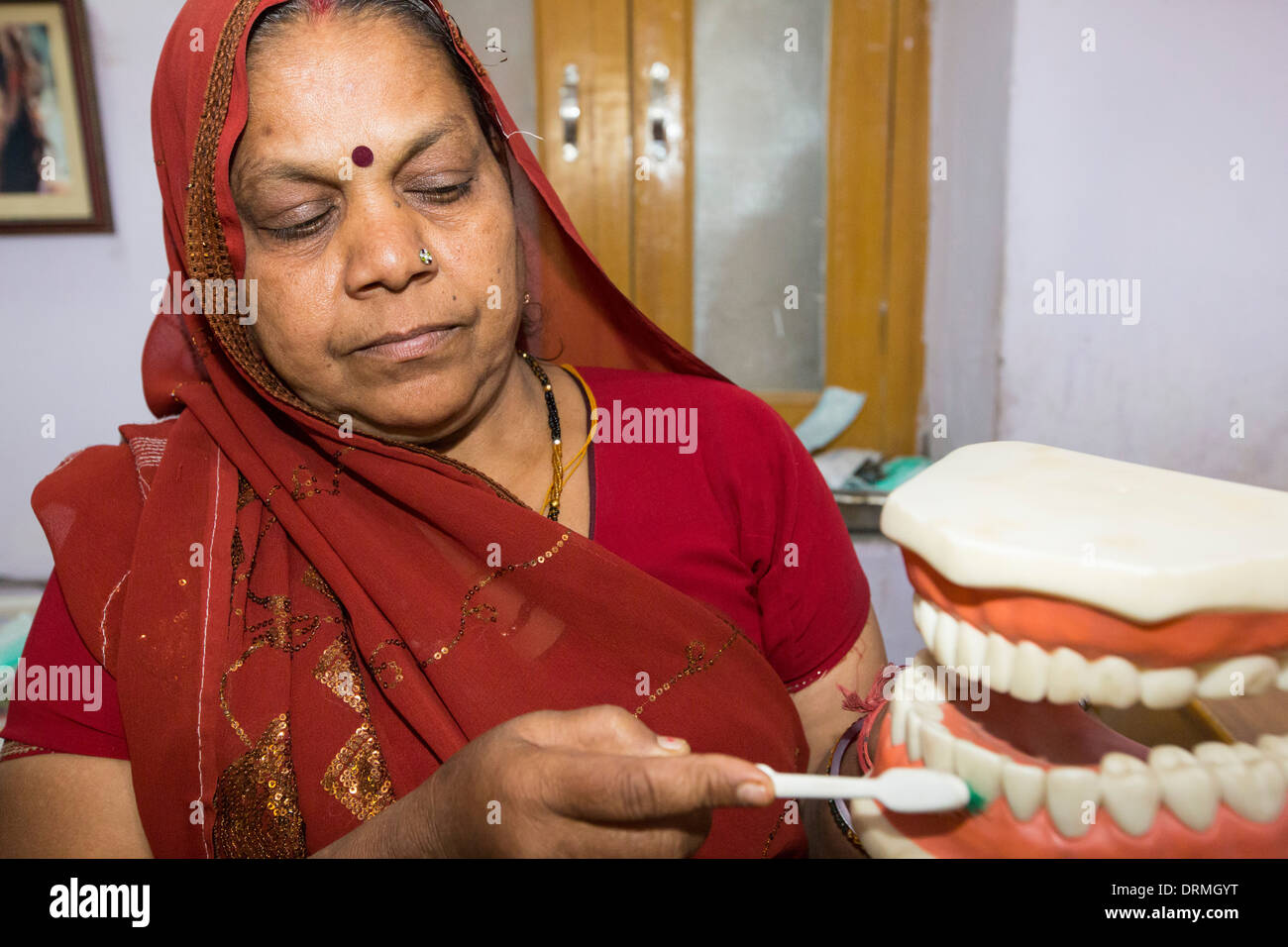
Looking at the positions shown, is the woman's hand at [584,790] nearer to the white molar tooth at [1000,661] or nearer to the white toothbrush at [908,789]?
the white toothbrush at [908,789]

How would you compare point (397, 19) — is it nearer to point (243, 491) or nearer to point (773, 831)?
point (243, 491)

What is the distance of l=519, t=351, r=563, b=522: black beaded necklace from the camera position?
3.66 ft

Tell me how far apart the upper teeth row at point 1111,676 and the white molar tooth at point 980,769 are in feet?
0.15

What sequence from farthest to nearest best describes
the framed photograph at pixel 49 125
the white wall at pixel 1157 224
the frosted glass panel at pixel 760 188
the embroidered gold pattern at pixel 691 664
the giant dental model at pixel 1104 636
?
the frosted glass panel at pixel 760 188 → the framed photograph at pixel 49 125 → the white wall at pixel 1157 224 → the embroidered gold pattern at pixel 691 664 → the giant dental model at pixel 1104 636

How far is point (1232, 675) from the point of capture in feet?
1.83

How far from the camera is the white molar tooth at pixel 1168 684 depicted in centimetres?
56

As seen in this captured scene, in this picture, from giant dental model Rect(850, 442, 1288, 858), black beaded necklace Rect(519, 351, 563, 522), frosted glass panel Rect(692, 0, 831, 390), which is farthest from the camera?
frosted glass panel Rect(692, 0, 831, 390)

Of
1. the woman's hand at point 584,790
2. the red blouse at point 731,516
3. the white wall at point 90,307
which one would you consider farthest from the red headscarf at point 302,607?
the white wall at point 90,307

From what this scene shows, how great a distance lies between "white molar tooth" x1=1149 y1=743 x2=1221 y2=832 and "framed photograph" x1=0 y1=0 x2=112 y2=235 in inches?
104

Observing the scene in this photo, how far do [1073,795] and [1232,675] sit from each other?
126 millimetres

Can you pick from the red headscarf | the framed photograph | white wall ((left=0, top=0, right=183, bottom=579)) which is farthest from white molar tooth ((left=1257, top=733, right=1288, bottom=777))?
the framed photograph

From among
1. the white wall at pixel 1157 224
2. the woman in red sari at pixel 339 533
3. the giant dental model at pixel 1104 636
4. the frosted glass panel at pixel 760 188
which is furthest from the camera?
the frosted glass panel at pixel 760 188

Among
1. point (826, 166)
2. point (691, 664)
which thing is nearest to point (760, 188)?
point (826, 166)

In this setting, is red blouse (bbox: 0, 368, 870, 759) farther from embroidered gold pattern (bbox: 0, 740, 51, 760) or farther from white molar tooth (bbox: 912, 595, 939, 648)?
embroidered gold pattern (bbox: 0, 740, 51, 760)
